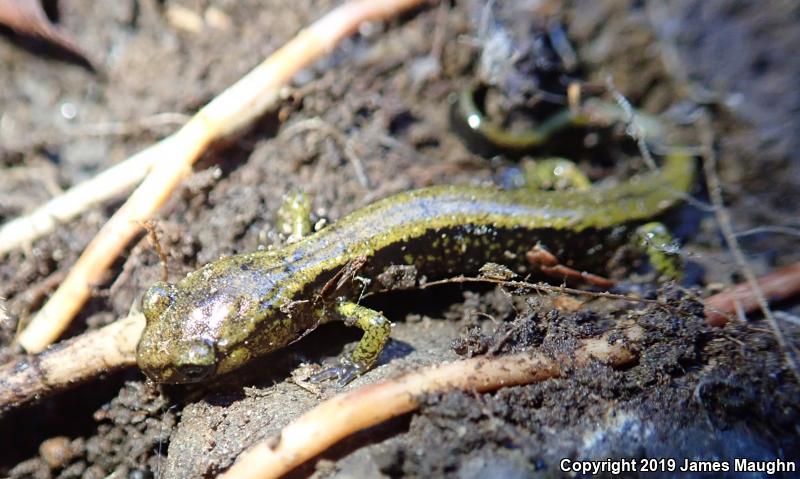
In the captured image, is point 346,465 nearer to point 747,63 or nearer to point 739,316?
point 739,316

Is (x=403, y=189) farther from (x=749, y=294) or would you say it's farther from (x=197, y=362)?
(x=749, y=294)

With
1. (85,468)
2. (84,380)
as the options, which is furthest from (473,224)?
(85,468)

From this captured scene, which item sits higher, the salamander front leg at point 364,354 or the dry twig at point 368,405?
the salamander front leg at point 364,354

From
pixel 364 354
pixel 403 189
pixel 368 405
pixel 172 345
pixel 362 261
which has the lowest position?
pixel 368 405

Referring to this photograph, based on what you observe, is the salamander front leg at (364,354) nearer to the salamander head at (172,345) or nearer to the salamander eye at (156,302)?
the salamander head at (172,345)

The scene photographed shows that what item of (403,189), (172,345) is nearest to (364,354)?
(172,345)

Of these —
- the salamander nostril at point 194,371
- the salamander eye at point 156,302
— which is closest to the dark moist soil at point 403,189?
→ the salamander nostril at point 194,371

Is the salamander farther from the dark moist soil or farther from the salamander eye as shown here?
the dark moist soil
